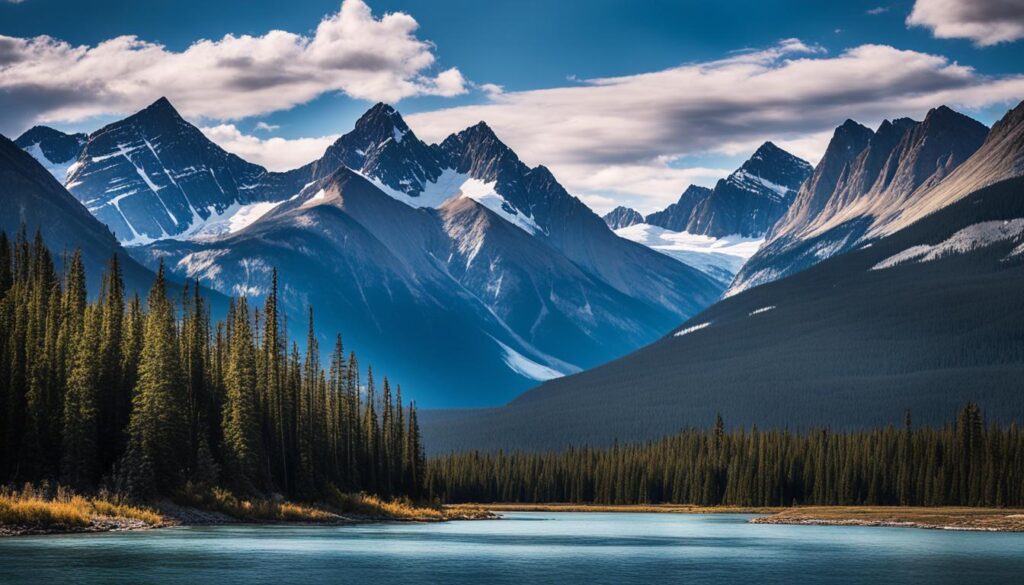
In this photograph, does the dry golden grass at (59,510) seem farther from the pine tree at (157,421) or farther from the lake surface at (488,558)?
the lake surface at (488,558)

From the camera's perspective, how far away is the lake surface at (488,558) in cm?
8525

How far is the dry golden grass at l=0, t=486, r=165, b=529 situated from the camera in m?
105

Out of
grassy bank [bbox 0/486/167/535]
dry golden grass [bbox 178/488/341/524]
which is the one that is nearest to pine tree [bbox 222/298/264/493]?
dry golden grass [bbox 178/488/341/524]

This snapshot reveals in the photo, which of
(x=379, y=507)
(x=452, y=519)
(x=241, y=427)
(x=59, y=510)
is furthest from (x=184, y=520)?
(x=452, y=519)

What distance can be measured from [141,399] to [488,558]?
1539 inches

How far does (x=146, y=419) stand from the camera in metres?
124

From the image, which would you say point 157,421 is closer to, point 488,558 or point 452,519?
point 488,558

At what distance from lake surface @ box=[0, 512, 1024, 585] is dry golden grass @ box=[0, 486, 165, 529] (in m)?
3.93

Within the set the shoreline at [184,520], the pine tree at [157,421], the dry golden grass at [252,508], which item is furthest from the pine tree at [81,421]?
the dry golden grass at [252,508]

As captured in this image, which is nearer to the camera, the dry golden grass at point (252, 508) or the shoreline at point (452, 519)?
the shoreline at point (452, 519)

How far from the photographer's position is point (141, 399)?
413ft

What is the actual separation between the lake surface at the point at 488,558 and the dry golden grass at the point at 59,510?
3930 millimetres

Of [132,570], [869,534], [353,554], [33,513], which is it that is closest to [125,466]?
[33,513]

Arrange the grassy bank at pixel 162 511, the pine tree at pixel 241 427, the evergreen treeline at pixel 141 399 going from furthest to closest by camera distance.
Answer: the pine tree at pixel 241 427 → the evergreen treeline at pixel 141 399 → the grassy bank at pixel 162 511
